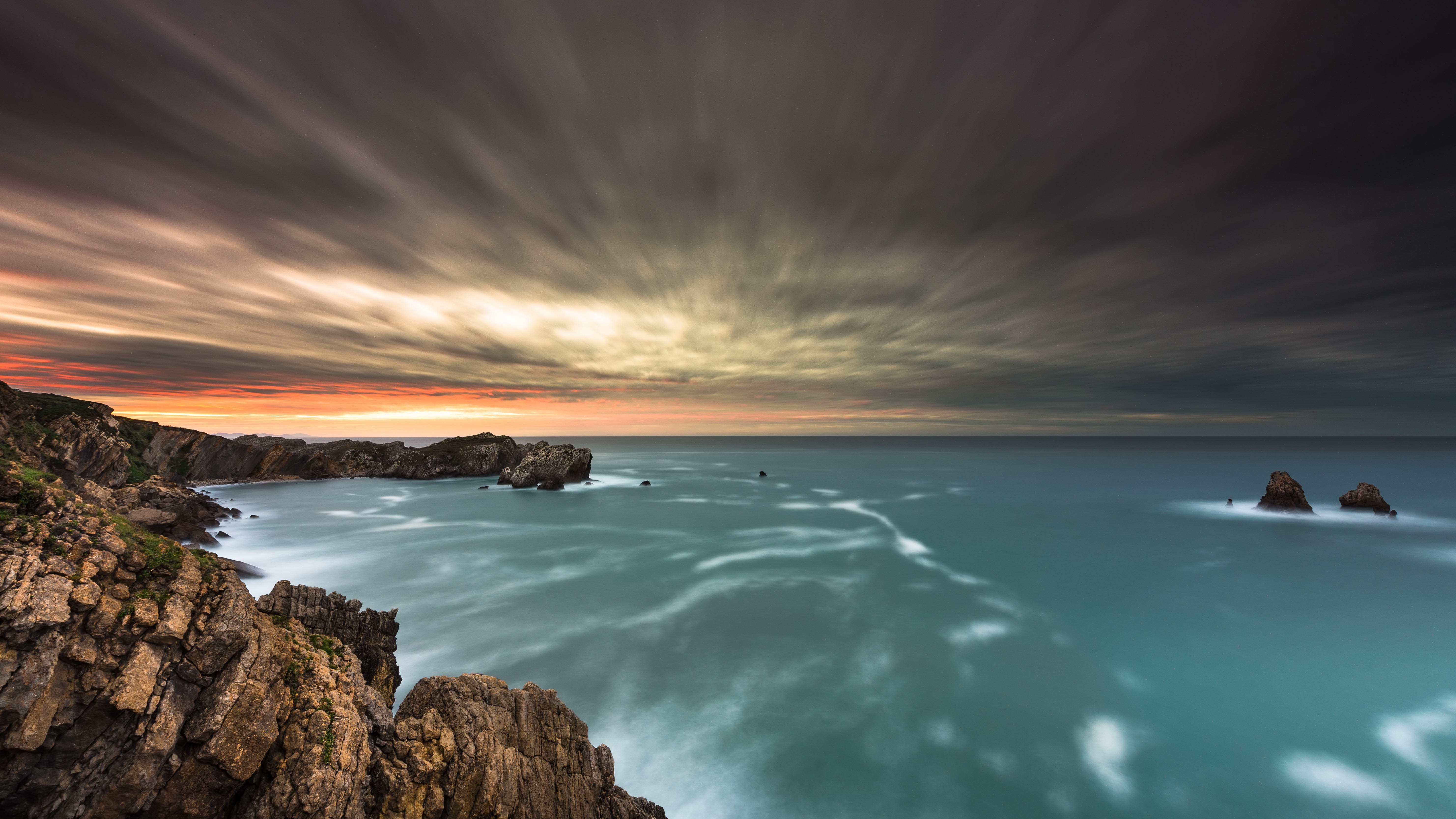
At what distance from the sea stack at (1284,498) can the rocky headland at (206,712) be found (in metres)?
59.1

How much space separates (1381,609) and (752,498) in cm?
4169

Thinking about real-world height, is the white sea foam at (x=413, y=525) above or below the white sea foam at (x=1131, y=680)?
above

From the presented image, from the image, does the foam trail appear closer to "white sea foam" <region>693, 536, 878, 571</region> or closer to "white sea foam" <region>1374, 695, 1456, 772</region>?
"white sea foam" <region>693, 536, 878, 571</region>

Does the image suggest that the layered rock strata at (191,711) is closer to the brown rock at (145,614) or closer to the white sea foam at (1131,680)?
the brown rock at (145,614)

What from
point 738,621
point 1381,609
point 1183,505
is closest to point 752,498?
point 738,621

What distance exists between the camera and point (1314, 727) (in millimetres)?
12250

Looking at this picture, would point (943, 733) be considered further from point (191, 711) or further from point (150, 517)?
point (150, 517)

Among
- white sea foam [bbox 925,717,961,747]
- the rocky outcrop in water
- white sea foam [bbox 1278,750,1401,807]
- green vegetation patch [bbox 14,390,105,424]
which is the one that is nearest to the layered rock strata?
white sea foam [bbox 925,717,961,747]

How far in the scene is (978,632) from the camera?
58.2 feet

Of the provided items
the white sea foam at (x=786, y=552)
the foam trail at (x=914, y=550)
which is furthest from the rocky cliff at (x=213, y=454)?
the foam trail at (x=914, y=550)

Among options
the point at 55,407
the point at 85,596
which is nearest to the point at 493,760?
the point at 85,596

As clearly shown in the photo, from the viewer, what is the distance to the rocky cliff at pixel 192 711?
4.44 m

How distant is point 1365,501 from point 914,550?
145ft

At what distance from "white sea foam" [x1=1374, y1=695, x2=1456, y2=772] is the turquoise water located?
0.24 ft
